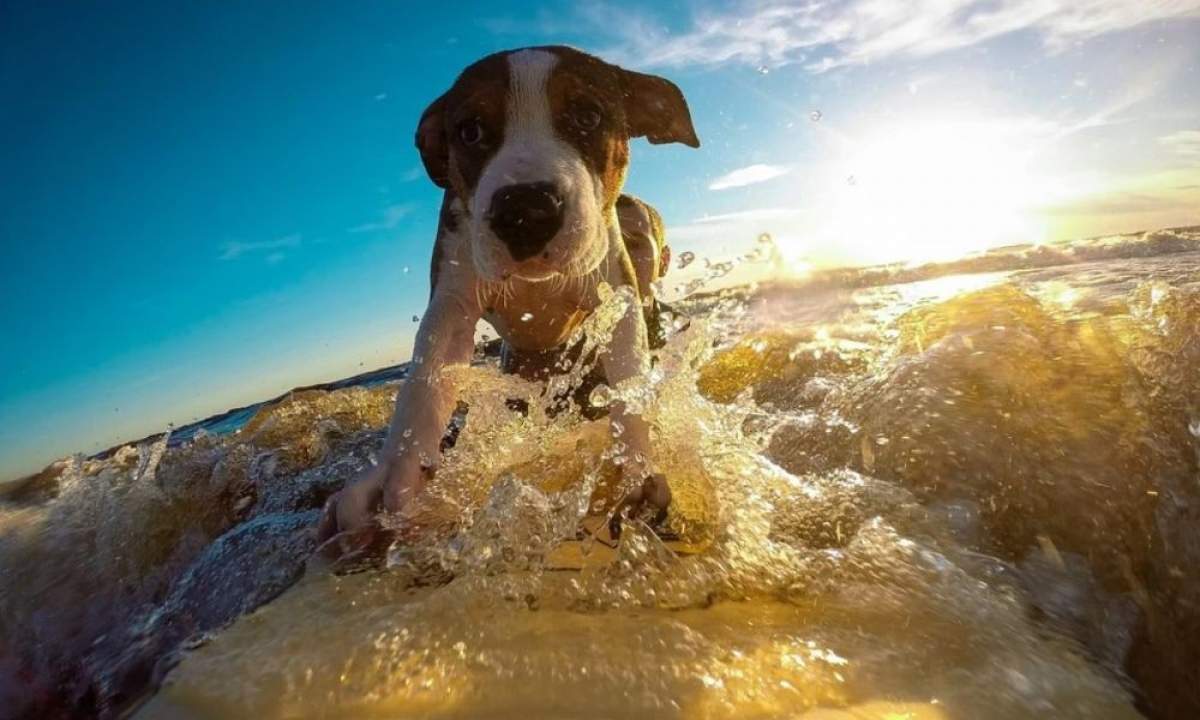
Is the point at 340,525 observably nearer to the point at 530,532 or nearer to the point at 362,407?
the point at 530,532

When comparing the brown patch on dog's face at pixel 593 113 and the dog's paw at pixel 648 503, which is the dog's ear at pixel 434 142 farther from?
the dog's paw at pixel 648 503

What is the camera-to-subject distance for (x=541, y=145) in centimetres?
260

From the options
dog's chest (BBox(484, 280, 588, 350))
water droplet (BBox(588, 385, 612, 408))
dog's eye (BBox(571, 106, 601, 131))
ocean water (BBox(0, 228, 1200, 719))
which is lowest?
ocean water (BBox(0, 228, 1200, 719))

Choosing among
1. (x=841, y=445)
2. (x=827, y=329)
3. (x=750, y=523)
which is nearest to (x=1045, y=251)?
(x=827, y=329)

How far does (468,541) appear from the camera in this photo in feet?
6.37

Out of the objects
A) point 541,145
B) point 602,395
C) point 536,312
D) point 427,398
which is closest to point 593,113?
point 541,145

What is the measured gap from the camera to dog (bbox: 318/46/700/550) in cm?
241

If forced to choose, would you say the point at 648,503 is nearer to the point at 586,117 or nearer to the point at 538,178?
the point at 538,178

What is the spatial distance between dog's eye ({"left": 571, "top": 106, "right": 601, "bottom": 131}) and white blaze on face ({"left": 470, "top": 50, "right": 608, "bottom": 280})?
131 mm

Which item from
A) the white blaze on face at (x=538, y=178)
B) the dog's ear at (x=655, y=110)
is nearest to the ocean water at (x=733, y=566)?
the white blaze on face at (x=538, y=178)

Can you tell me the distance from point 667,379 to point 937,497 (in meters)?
1.04

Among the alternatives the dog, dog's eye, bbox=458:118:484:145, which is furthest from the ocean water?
dog's eye, bbox=458:118:484:145

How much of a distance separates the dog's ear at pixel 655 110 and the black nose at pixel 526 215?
1071mm

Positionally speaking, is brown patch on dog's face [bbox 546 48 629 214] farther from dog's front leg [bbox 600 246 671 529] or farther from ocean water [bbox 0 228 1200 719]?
ocean water [bbox 0 228 1200 719]
